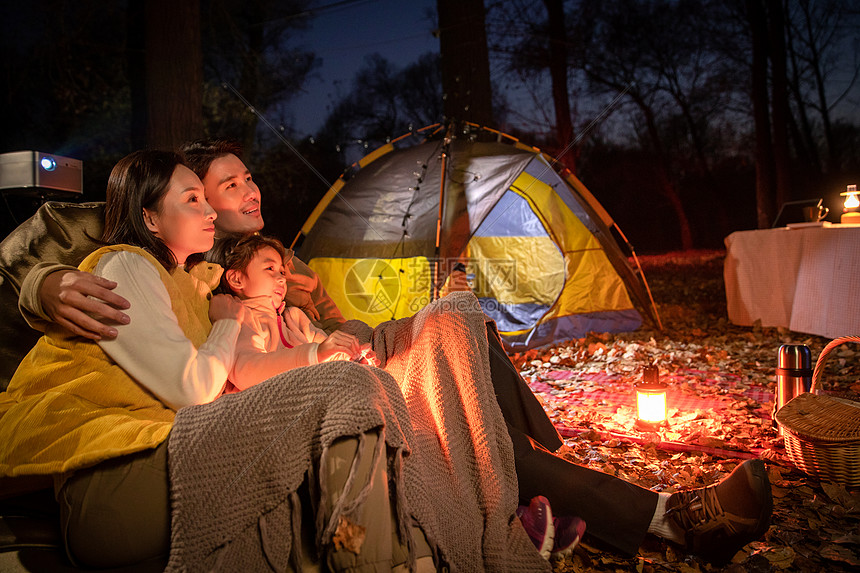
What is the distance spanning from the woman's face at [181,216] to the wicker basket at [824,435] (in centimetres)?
231

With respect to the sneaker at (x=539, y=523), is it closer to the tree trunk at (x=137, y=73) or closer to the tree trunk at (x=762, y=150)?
the tree trunk at (x=137, y=73)

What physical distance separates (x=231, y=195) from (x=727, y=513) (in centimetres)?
193

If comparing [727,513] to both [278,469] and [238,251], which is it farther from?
[238,251]

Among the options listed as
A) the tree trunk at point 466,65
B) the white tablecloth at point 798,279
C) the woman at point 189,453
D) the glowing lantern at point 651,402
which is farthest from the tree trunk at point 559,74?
the woman at point 189,453

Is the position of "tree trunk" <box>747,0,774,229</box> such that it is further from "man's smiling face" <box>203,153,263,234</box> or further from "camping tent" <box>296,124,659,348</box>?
"man's smiling face" <box>203,153,263,234</box>

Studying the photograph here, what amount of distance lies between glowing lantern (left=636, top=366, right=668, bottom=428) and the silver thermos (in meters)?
0.52

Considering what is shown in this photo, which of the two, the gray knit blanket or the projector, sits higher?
the projector

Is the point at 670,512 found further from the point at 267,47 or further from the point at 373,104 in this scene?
the point at 373,104

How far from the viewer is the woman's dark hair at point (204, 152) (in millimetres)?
2123

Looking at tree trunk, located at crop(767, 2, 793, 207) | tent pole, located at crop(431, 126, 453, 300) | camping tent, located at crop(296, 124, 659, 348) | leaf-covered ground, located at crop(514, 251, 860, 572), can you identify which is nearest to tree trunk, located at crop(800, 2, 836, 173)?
tree trunk, located at crop(767, 2, 793, 207)

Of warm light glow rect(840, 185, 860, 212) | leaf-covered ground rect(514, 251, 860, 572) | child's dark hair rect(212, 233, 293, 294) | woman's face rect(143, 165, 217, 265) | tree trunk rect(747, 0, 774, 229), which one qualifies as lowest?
leaf-covered ground rect(514, 251, 860, 572)

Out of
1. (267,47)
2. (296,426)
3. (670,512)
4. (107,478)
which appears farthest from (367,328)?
(267,47)

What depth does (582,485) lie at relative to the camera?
1.75 metres

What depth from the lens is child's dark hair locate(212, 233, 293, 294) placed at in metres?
1.95
